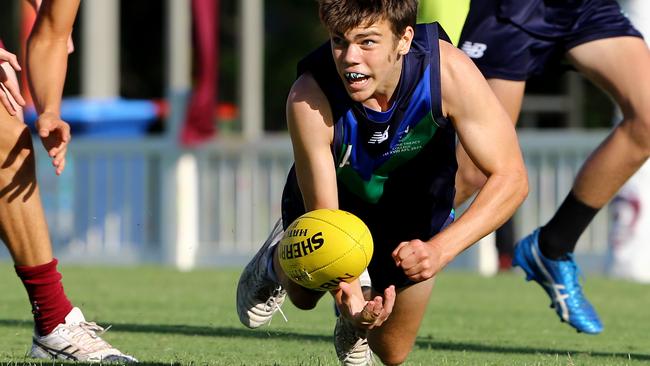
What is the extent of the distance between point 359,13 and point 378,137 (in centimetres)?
55

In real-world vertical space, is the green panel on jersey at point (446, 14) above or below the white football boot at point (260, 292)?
above

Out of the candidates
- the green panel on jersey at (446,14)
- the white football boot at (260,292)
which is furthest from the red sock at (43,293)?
the green panel on jersey at (446,14)

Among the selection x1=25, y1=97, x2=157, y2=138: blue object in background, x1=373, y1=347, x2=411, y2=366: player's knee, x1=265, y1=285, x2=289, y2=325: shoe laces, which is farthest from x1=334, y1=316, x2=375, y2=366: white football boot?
x1=25, y1=97, x2=157, y2=138: blue object in background

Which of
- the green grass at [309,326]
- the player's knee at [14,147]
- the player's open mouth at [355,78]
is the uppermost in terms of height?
the player's open mouth at [355,78]

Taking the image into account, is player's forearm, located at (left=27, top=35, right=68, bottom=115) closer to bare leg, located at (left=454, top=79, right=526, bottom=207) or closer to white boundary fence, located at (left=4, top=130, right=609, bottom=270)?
bare leg, located at (left=454, top=79, right=526, bottom=207)

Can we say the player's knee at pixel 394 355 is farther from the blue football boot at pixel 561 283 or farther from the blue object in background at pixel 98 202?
the blue object in background at pixel 98 202

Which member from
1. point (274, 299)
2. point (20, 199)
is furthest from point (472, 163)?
point (20, 199)

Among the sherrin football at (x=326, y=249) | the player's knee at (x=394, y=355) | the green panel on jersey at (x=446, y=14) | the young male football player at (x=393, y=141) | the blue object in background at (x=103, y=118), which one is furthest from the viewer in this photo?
the blue object in background at (x=103, y=118)

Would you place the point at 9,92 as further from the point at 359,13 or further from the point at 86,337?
the point at 359,13

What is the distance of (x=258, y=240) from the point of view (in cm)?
1484

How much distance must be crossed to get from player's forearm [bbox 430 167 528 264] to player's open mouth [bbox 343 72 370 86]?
1.73 ft

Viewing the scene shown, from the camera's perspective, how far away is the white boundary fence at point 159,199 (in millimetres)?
14672

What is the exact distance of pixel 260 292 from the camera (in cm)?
602

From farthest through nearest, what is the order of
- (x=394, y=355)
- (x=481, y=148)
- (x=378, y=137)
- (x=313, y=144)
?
(x=394, y=355), (x=378, y=137), (x=313, y=144), (x=481, y=148)
